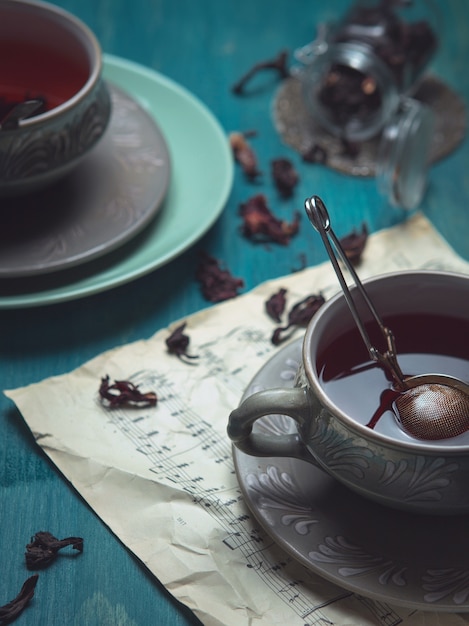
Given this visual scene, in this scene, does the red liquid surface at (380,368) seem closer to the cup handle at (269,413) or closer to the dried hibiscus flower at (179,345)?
the cup handle at (269,413)

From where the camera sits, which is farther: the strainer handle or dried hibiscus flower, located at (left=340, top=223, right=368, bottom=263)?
dried hibiscus flower, located at (left=340, top=223, right=368, bottom=263)

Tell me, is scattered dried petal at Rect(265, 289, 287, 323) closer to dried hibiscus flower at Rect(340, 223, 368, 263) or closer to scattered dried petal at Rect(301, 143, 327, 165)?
dried hibiscus flower at Rect(340, 223, 368, 263)

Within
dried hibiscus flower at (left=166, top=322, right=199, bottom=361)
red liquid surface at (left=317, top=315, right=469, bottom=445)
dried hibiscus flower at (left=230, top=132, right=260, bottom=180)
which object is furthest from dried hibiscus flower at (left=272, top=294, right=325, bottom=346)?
dried hibiscus flower at (left=230, top=132, right=260, bottom=180)

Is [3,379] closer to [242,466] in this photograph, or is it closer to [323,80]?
[242,466]

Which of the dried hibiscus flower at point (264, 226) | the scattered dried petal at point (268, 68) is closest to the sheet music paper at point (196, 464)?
the dried hibiscus flower at point (264, 226)

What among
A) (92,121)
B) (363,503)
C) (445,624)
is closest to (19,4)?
(92,121)
